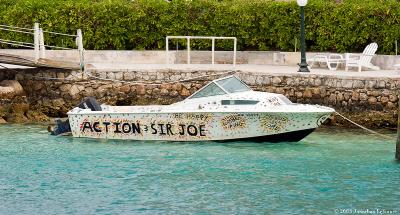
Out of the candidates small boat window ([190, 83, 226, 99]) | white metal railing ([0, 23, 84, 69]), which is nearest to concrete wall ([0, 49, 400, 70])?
white metal railing ([0, 23, 84, 69])

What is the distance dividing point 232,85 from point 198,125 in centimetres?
138

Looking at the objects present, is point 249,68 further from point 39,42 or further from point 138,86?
point 39,42

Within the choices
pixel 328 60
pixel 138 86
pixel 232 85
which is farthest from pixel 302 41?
pixel 138 86

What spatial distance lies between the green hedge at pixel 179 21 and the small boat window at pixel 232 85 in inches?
284

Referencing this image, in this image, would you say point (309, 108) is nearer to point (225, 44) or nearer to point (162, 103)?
point (162, 103)

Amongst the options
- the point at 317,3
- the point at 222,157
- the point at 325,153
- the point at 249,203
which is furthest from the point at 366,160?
the point at 317,3

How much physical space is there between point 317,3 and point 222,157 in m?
9.99

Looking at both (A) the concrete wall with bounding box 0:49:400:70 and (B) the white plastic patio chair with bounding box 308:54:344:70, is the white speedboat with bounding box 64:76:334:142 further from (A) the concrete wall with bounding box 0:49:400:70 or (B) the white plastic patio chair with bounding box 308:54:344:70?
(A) the concrete wall with bounding box 0:49:400:70

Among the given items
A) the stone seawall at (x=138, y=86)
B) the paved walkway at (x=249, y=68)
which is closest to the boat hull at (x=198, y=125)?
the stone seawall at (x=138, y=86)

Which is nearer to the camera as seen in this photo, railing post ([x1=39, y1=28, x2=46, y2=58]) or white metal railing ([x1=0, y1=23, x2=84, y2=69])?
white metal railing ([x1=0, y1=23, x2=84, y2=69])

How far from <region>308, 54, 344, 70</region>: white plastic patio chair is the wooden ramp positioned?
719 centimetres

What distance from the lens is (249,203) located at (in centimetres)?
2239

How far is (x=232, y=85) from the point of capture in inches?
1131

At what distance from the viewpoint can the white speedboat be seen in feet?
91.9
